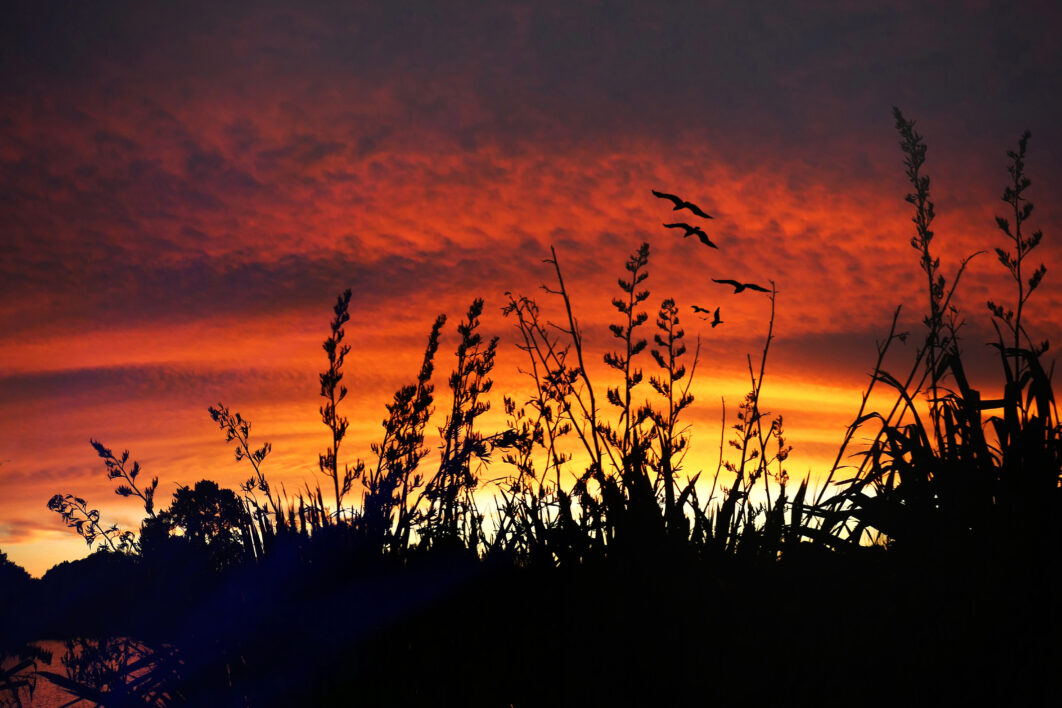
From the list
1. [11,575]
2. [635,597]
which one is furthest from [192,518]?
[635,597]

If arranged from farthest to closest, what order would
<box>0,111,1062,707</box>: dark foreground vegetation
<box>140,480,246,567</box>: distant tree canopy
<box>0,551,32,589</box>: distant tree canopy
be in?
1. <box>0,551,32,589</box>: distant tree canopy
2. <box>140,480,246,567</box>: distant tree canopy
3. <box>0,111,1062,707</box>: dark foreground vegetation

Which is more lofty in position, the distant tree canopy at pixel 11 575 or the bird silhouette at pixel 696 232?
the bird silhouette at pixel 696 232

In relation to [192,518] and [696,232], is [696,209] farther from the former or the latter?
[192,518]

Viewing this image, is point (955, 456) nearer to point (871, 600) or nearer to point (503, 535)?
point (871, 600)

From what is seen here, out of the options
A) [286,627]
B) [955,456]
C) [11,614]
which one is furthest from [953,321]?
[11,614]

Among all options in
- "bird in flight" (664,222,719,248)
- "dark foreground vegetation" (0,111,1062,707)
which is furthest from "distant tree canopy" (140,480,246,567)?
"bird in flight" (664,222,719,248)

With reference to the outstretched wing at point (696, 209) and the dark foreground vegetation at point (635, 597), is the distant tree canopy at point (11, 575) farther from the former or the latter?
the outstretched wing at point (696, 209)

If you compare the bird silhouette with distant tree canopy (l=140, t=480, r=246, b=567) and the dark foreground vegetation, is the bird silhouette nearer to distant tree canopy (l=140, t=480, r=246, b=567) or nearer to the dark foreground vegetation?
the dark foreground vegetation

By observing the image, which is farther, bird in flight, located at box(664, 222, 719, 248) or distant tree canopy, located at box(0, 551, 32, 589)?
distant tree canopy, located at box(0, 551, 32, 589)

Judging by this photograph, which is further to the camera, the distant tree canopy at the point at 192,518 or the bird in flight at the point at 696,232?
the distant tree canopy at the point at 192,518

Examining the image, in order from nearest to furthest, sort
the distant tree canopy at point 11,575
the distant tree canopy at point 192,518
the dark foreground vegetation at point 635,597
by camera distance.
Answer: the dark foreground vegetation at point 635,597 < the distant tree canopy at point 192,518 < the distant tree canopy at point 11,575

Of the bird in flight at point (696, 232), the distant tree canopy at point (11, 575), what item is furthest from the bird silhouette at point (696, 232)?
the distant tree canopy at point (11, 575)

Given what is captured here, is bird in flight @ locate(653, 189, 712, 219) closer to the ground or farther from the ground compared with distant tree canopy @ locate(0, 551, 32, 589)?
farther from the ground

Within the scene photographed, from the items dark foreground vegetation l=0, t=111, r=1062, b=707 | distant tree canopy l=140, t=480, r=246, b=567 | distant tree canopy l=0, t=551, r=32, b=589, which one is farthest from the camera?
distant tree canopy l=0, t=551, r=32, b=589
